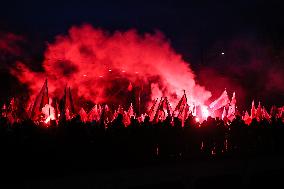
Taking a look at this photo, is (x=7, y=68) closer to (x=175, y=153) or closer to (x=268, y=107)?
(x=175, y=153)

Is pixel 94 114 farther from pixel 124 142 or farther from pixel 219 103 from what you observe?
pixel 124 142

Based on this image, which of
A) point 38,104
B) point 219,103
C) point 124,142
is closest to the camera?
point 124,142

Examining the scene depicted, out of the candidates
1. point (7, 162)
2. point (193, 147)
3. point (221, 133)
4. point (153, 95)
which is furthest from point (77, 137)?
point (153, 95)

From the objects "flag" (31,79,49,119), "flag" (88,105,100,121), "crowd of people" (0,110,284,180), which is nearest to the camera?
"crowd of people" (0,110,284,180)

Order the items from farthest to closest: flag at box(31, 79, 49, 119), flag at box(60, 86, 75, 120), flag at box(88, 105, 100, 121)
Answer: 1. flag at box(88, 105, 100, 121)
2. flag at box(31, 79, 49, 119)
3. flag at box(60, 86, 75, 120)

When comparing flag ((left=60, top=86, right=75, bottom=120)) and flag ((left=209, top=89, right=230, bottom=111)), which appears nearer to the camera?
flag ((left=60, top=86, right=75, bottom=120))

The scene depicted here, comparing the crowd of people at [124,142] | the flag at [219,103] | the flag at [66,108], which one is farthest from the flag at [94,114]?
the crowd of people at [124,142]

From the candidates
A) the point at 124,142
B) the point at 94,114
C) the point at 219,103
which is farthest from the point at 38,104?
the point at 219,103

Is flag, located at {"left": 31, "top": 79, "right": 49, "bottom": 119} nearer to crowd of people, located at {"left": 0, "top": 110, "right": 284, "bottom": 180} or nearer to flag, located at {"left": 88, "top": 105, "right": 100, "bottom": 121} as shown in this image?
flag, located at {"left": 88, "top": 105, "right": 100, "bottom": 121}

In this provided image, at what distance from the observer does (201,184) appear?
9.05 metres

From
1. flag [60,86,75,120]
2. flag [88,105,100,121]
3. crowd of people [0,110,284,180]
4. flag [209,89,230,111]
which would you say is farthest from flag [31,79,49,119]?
flag [209,89,230,111]

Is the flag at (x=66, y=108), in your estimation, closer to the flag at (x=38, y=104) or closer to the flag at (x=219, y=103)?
the flag at (x=38, y=104)

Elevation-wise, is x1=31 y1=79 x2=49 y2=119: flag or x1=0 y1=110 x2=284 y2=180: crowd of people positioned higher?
x1=31 y1=79 x2=49 y2=119: flag

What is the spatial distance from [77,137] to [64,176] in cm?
94
